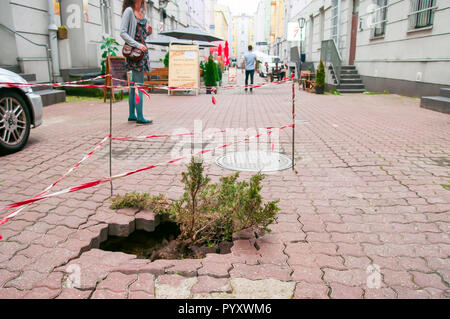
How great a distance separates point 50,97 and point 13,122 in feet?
20.5

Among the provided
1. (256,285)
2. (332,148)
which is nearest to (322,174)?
(332,148)

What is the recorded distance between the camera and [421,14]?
41.2 feet

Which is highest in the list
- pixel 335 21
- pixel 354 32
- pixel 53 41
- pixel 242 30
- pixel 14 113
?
pixel 242 30

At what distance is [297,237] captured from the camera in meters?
2.90

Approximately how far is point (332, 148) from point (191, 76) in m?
10.3

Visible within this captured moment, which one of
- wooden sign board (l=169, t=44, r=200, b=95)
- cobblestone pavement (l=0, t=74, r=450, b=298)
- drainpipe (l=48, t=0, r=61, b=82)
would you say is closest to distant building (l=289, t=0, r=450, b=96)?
wooden sign board (l=169, t=44, r=200, b=95)

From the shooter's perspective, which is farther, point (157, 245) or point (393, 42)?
point (393, 42)

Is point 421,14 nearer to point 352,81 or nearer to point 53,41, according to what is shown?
point 352,81

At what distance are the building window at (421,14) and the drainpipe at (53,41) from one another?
1195 centimetres

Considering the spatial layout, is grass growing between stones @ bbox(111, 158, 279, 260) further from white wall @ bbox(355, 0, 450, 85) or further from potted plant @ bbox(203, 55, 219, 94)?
Answer: potted plant @ bbox(203, 55, 219, 94)

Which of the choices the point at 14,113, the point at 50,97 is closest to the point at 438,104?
the point at 14,113

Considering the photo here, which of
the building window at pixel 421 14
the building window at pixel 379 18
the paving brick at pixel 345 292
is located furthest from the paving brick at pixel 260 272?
the building window at pixel 379 18

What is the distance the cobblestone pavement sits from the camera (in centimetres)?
225

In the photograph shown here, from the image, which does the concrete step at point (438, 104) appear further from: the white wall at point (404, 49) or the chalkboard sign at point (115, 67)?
the chalkboard sign at point (115, 67)
